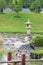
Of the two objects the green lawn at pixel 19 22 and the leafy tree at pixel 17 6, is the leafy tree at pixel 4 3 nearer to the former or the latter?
the green lawn at pixel 19 22

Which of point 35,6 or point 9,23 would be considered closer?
point 9,23

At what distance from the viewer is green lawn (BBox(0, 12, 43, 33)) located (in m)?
27.2

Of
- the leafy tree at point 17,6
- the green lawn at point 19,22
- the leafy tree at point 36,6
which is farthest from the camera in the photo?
the leafy tree at point 36,6

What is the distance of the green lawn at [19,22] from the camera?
27.2 m

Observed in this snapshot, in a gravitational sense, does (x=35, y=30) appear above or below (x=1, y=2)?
below

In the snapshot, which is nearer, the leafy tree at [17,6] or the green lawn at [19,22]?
the green lawn at [19,22]

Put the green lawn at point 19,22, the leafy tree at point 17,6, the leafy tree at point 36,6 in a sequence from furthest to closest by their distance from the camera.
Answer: the leafy tree at point 36,6 < the leafy tree at point 17,6 < the green lawn at point 19,22

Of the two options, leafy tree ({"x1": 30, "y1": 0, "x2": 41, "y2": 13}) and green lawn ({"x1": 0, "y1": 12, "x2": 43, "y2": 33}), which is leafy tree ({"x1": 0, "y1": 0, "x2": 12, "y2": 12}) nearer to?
green lawn ({"x1": 0, "y1": 12, "x2": 43, "y2": 33})

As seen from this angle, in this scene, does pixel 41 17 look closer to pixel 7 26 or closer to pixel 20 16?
pixel 20 16

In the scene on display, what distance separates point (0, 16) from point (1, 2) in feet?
5.41

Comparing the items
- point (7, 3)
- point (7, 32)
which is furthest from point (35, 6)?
point (7, 32)

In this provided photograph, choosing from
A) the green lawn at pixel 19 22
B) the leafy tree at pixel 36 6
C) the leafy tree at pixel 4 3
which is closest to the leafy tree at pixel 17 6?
the green lawn at pixel 19 22

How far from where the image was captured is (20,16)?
3045 cm

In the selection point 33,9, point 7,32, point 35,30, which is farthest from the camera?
point 33,9
